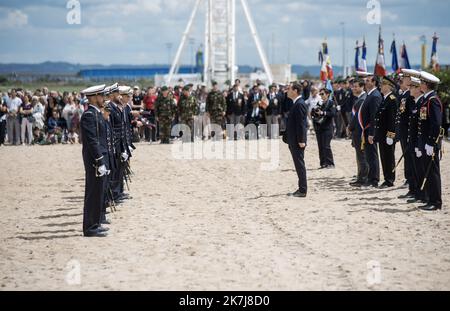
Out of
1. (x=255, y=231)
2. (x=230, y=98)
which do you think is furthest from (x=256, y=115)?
(x=255, y=231)

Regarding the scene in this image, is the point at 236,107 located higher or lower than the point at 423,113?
higher

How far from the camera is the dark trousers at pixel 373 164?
1436 centimetres

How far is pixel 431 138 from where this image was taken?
11547 mm

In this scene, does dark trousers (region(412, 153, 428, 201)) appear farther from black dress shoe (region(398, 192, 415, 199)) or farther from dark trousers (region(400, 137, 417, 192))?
black dress shoe (region(398, 192, 415, 199))

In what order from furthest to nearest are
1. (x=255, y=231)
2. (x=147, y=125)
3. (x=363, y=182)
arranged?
(x=147, y=125) < (x=363, y=182) < (x=255, y=231)

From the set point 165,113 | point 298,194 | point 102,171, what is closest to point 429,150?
point 298,194

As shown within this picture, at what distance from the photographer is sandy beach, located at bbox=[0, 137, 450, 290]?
783cm

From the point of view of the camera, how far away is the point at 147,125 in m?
25.9

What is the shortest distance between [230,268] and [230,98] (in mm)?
18728

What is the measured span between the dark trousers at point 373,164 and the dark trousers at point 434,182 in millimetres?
2547

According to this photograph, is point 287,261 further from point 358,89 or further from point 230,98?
point 230,98

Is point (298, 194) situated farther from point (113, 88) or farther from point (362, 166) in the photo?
point (113, 88)

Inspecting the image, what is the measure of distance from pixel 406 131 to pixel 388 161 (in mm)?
1333
